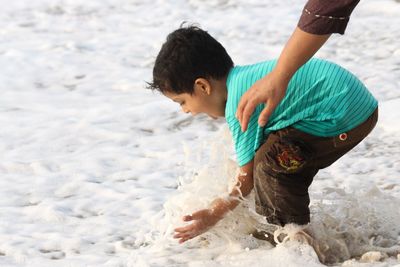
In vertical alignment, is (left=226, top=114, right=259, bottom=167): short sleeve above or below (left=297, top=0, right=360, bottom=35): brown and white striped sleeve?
below

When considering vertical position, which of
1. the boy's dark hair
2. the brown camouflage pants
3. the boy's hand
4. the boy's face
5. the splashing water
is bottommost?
the splashing water

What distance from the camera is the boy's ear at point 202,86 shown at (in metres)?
3.22

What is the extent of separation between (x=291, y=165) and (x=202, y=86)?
454 millimetres

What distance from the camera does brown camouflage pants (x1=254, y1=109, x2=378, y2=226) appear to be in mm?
3139

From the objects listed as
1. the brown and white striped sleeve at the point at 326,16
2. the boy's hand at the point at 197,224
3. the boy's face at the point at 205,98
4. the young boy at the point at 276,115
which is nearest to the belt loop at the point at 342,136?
the young boy at the point at 276,115

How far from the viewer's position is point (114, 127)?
559 centimetres

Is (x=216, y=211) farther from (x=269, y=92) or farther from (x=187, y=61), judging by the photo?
(x=269, y=92)

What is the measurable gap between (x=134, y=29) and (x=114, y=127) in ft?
9.61

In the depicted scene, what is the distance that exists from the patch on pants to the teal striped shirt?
72mm

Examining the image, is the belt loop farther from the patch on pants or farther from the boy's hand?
the boy's hand

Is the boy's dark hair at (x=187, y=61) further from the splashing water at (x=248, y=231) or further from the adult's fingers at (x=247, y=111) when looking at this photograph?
the adult's fingers at (x=247, y=111)

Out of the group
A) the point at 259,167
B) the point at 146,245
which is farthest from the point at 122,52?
the point at 259,167

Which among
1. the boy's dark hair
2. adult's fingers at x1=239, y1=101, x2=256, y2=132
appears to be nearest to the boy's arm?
the boy's dark hair

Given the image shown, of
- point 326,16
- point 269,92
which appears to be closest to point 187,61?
point 269,92
